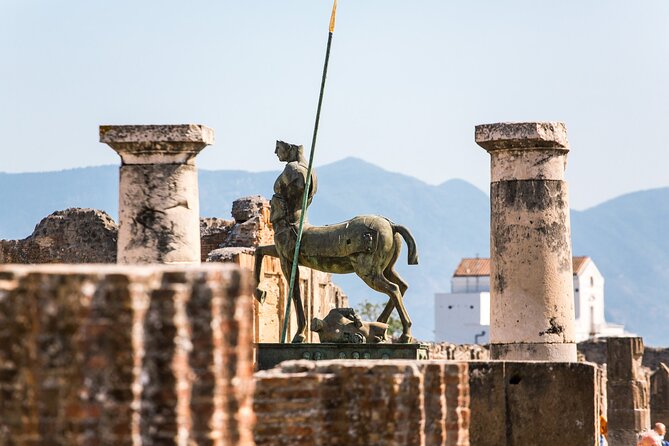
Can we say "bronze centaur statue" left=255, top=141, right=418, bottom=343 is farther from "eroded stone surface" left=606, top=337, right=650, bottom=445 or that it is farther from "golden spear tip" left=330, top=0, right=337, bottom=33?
"eroded stone surface" left=606, top=337, right=650, bottom=445

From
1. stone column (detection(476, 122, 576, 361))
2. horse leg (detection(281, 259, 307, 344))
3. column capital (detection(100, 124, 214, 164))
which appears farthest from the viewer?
horse leg (detection(281, 259, 307, 344))

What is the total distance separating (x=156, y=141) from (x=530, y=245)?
10.5ft

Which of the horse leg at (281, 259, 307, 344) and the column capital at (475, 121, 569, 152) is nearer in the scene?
the column capital at (475, 121, 569, 152)

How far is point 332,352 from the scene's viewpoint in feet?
52.5

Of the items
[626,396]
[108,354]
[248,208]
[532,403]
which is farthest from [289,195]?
[626,396]

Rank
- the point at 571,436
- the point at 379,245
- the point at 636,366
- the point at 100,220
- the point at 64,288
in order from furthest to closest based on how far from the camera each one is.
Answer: the point at 636,366 → the point at 100,220 → the point at 379,245 → the point at 571,436 → the point at 64,288

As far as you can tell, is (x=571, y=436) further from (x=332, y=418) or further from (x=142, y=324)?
(x=142, y=324)

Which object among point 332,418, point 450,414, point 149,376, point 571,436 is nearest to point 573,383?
point 571,436

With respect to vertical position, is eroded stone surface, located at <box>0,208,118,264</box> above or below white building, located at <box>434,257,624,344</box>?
below

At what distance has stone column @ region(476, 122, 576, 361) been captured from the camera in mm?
15047

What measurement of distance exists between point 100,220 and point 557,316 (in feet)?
35.1

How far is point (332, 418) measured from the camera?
7.31 m

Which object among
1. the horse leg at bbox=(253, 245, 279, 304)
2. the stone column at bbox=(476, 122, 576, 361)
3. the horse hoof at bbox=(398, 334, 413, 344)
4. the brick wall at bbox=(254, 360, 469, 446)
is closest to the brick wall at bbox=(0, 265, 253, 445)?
the brick wall at bbox=(254, 360, 469, 446)

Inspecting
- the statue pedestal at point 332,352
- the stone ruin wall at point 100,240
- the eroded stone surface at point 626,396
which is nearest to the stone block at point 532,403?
the statue pedestal at point 332,352
